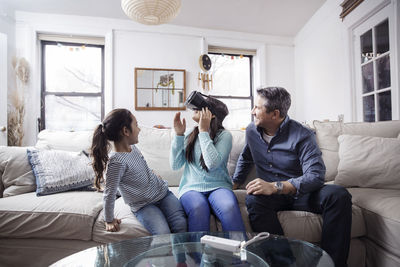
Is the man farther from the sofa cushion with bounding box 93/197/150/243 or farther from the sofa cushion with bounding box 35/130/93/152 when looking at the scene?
the sofa cushion with bounding box 35/130/93/152

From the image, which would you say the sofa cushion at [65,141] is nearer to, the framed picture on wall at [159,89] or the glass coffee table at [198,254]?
the glass coffee table at [198,254]

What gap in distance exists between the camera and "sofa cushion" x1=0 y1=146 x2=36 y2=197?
4.76 ft

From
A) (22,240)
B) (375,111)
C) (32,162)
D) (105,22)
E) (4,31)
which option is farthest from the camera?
(105,22)

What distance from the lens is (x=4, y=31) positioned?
3.03m

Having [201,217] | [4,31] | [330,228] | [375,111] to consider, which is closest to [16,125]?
[4,31]

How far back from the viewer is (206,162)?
125 cm

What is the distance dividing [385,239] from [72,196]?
5.12 ft

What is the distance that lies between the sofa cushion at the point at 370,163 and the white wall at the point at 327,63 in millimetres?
1455

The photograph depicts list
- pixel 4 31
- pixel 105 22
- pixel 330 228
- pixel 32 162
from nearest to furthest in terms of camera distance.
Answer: pixel 330 228 → pixel 32 162 → pixel 4 31 → pixel 105 22

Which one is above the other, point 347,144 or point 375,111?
point 375,111

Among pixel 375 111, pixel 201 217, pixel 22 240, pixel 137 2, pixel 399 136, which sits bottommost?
pixel 22 240

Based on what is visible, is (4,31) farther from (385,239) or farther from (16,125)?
(385,239)

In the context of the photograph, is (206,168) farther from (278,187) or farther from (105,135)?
(105,135)

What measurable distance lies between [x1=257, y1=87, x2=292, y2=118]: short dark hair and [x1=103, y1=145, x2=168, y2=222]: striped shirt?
73 cm
